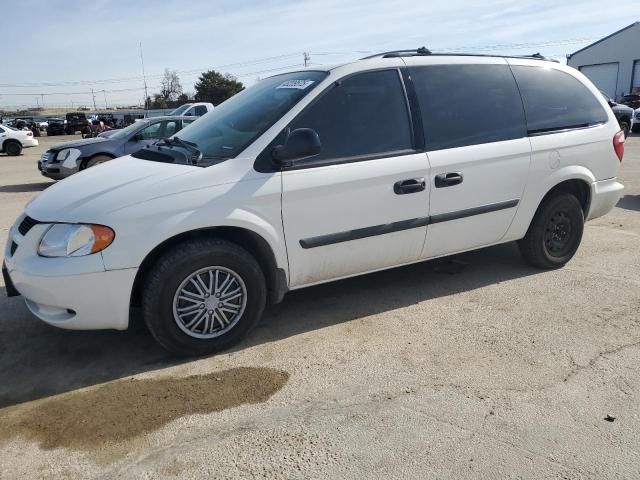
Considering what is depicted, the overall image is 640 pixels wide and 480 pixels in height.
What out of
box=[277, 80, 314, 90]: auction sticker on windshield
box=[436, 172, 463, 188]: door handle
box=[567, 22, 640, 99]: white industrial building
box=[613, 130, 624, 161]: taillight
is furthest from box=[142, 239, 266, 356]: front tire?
box=[567, 22, 640, 99]: white industrial building

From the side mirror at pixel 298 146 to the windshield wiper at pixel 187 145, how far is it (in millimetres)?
544

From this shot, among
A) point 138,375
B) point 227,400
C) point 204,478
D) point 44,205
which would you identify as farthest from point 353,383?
point 44,205

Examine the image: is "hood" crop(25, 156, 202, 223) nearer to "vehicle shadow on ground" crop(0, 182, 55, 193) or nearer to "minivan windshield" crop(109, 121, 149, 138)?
"minivan windshield" crop(109, 121, 149, 138)

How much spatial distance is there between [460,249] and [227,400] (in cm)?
233

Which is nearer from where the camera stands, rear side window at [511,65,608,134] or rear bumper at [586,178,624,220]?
rear side window at [511,65,608,134]

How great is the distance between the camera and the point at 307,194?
360cm

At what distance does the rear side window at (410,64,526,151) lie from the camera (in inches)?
163

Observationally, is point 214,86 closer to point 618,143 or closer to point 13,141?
point 13,141

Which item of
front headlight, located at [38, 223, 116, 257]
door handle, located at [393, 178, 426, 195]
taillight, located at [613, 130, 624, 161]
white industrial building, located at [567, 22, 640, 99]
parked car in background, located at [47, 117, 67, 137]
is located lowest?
front headlight, located at [38, 223, 116, 257]

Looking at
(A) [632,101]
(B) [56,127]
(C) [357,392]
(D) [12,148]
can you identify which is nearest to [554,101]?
(C) [357,392]

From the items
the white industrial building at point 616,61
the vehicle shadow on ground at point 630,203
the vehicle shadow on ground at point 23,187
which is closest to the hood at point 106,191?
the vehicle shadow on ground at point 630,203

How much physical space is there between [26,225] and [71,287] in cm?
64

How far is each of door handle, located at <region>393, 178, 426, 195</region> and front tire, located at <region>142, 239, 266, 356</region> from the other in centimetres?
114

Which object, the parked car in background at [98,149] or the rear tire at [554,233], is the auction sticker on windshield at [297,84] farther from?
the parked car in background at [98,149]
